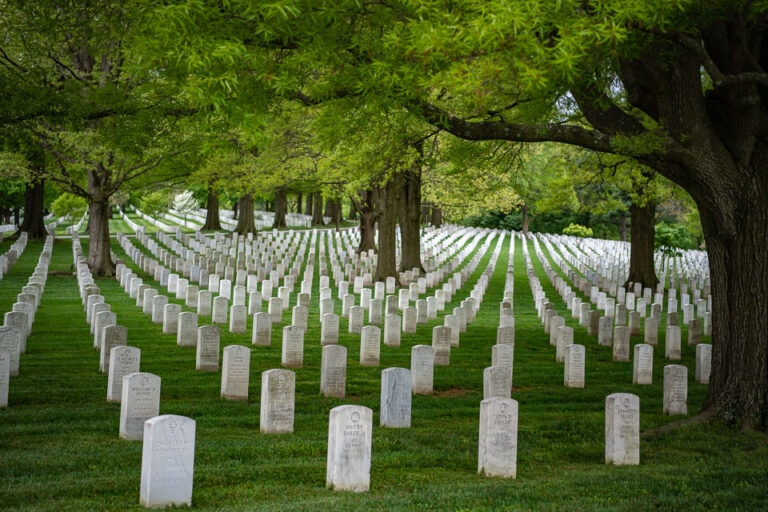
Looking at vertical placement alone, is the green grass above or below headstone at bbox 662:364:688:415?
below

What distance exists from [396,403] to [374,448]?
3.99 ft

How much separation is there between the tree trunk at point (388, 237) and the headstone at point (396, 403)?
17707mm

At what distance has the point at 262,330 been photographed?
15.6 meters

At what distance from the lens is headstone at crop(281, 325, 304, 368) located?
44.8 feet

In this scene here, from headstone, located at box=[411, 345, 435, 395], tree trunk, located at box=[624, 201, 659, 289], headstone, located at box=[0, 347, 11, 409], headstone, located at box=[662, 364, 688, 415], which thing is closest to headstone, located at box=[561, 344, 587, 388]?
headstone, located at box=[662, 364, 688, 415]

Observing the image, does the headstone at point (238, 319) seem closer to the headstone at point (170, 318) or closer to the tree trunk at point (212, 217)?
the headstone at point (170, 318)

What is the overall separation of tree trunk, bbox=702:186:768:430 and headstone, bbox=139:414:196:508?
6624mm

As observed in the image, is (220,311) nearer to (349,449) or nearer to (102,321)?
(102,321)

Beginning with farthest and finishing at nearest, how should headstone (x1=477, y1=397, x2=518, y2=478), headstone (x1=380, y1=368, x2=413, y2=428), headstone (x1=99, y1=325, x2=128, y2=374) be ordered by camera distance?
headstone (x1=99, y1=325, x2=128, y2=374)
headstone (x1=380, y1=368, x2=413, y2=428)
headstone (x1=477, y1=397, x2=518, y2=478)

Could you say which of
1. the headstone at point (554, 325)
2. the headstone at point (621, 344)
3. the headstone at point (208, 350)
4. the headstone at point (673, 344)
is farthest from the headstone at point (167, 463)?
the headstone at point (673, 344)

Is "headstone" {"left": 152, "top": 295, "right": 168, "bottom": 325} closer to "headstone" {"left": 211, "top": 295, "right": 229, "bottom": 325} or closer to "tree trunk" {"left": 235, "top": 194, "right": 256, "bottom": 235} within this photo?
"headstone" {"left": 211, "top": 295, "right": 229, "bottom": 325}

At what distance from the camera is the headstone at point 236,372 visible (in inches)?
435

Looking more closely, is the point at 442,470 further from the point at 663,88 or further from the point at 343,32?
the point at 663,88

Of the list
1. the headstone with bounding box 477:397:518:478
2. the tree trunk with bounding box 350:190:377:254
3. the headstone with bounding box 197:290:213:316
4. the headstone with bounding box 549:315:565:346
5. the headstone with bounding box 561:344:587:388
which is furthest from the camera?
the tree trunk with bounding box 350:190:377:254
